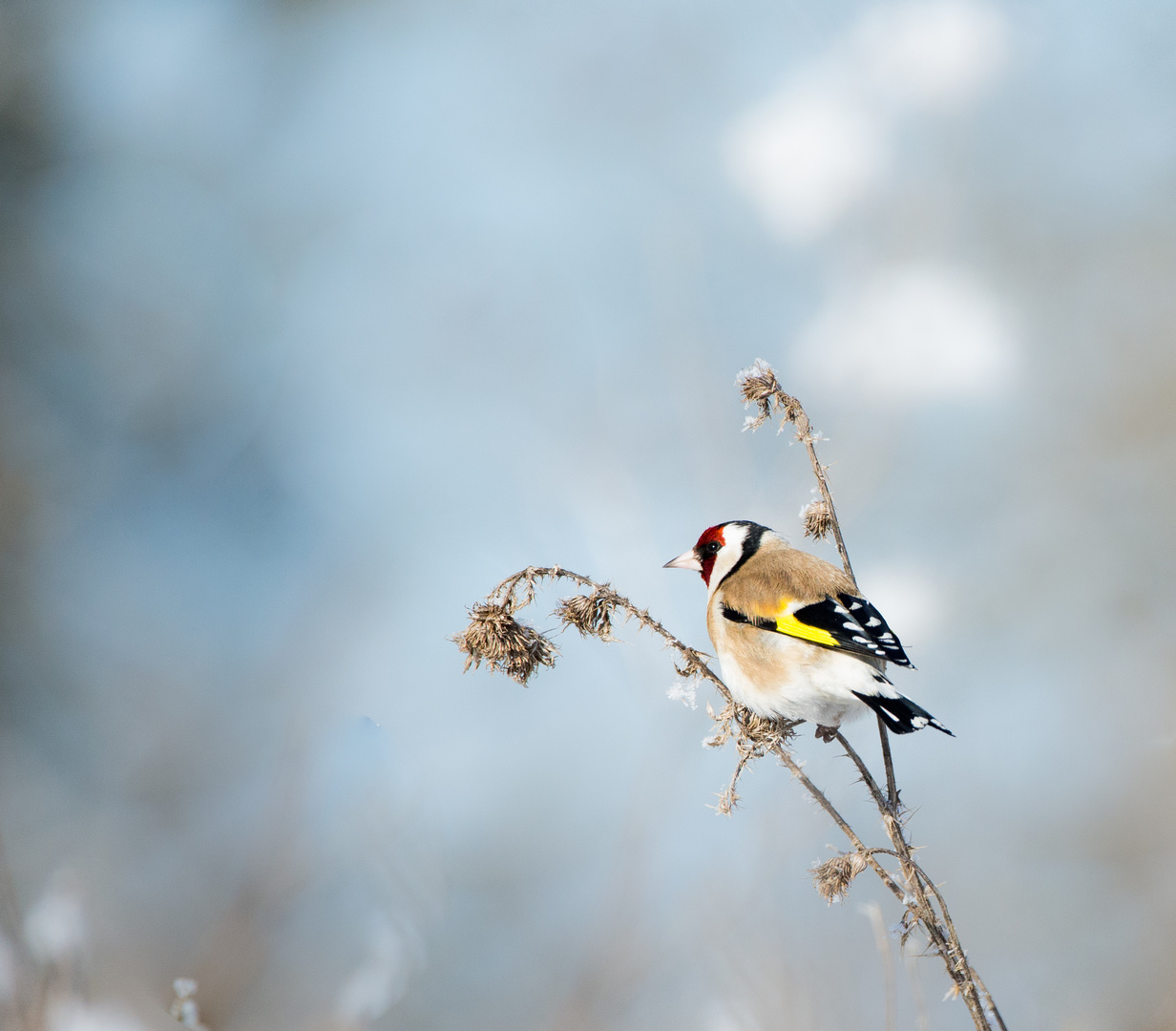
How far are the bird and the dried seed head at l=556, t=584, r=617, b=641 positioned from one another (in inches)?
14.9

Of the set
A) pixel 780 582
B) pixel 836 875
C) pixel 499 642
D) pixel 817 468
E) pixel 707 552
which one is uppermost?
pixel 707 552

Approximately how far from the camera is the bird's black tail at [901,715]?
3.91 feet

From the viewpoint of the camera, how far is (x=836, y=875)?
94 centimetres

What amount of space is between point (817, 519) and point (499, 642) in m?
0.42

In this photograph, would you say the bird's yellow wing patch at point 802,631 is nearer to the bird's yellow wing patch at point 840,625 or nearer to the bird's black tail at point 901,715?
the bird's yellow wing patch at point 840,625

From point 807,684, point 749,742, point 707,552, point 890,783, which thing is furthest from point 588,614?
point 707,552

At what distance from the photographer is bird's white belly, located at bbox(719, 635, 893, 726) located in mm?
1414

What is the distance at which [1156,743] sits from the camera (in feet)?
10.6

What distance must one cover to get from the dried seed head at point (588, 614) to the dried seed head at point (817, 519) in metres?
0.26

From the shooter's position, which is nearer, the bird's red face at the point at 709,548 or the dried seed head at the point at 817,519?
the dried seed head at the point at 817,519

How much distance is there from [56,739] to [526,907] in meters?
1.67

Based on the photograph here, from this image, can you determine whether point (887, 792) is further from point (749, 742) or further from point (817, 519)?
point (817, 519)

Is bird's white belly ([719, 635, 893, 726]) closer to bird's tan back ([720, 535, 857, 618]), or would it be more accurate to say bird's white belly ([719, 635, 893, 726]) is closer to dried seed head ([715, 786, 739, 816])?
bird's tan back ([720, 535, 857, 618])

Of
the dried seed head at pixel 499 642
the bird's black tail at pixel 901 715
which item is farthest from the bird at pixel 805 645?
the dried seed head at pixel 499 642
